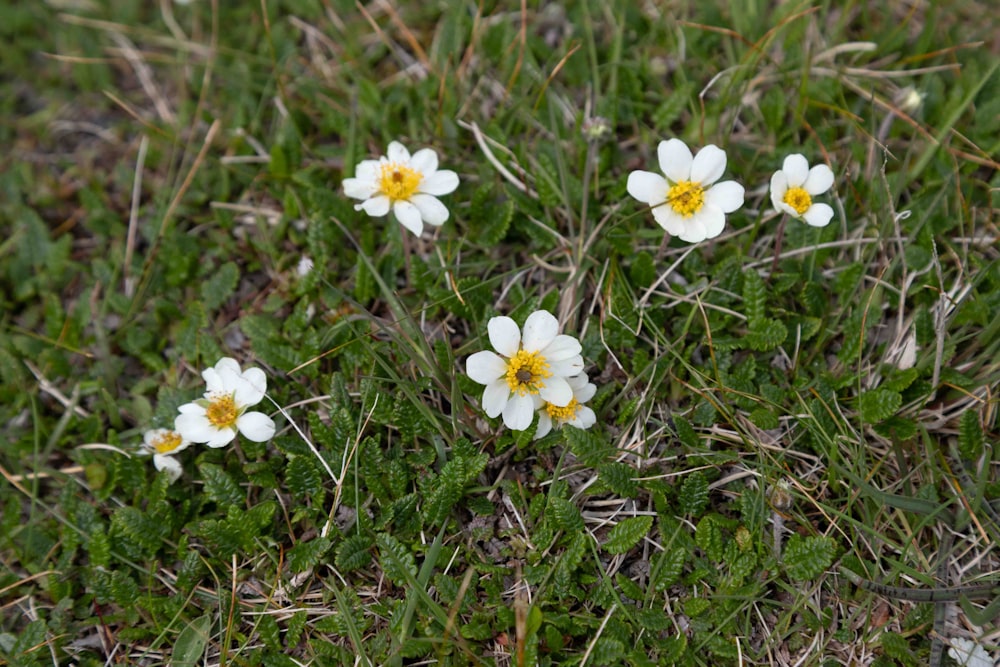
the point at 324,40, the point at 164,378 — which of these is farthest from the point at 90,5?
the point at 164,378

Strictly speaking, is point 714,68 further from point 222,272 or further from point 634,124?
point 222,272

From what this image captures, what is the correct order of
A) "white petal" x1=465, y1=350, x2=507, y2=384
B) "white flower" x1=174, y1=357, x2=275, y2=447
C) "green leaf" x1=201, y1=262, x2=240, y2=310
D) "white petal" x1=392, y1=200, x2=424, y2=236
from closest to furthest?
"white petal" x1=465, y1=350, x2=507, y2=384 → "white flower" x1=174, y1=357, x2=275, y2=447 → "white petal" x1=392, y1=200, x2=424, y2=236 → "green leaf" x1=201, y1=262, x2=240, y2=310

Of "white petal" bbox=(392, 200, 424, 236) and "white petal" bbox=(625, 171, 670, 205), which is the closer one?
"white petal" bbox=(625, 171, 670, 205)

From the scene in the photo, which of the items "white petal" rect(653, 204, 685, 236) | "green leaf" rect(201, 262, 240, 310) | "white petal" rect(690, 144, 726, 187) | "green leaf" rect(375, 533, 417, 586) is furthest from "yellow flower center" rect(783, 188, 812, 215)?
"green leaf" rect(201, 262, 240, 310)

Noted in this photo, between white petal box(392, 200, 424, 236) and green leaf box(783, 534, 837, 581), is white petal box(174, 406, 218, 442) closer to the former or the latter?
white petal box(392, 200, 424, 236)

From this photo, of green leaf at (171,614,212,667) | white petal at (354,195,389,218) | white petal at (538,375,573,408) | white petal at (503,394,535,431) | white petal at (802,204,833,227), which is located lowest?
green leaf at (171,614,212,667)

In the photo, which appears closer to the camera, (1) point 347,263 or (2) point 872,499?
(2) point 872,499

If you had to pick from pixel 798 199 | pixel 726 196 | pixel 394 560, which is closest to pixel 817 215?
pixel 798 199
